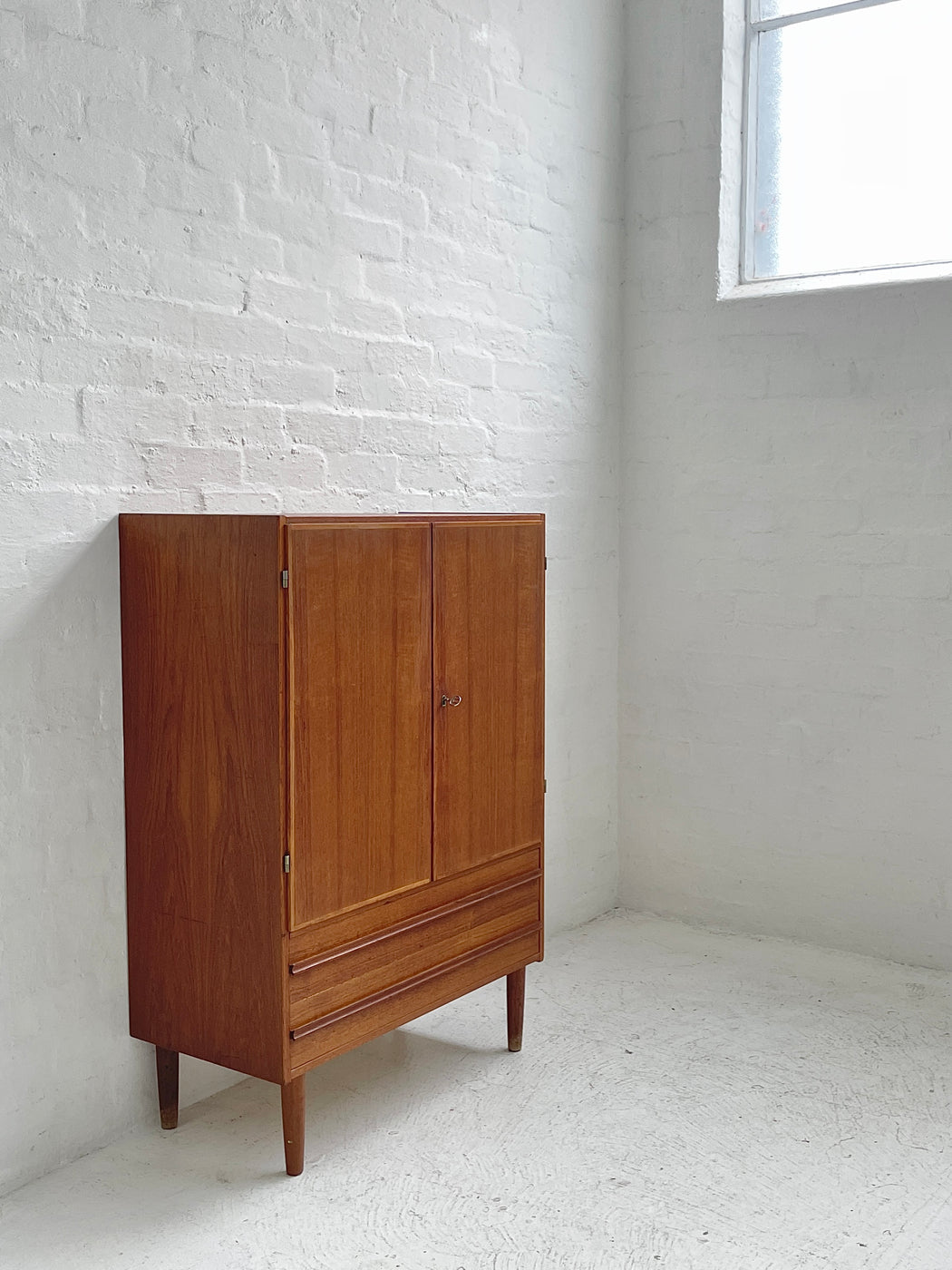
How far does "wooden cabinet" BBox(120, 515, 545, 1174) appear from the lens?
235cm

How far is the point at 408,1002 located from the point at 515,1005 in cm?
46

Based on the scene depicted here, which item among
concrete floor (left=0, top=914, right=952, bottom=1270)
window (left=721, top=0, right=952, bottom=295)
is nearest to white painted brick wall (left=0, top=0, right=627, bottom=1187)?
concrete floor (left=0, top=914, right=952, bottom=1270)

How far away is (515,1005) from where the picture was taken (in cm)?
303

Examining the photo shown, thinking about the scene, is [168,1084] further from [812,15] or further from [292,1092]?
[812,15]

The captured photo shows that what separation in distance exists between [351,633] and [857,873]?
206cm

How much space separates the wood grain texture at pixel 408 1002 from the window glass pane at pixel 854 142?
2272 millimetres

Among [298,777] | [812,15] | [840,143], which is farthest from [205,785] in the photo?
[812,15]

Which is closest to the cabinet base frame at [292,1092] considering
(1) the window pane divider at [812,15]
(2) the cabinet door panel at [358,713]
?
(2) the cabinet door panel at [358,713]

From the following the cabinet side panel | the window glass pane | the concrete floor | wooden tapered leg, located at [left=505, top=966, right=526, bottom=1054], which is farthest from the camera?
the window glass pane

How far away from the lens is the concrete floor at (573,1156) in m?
2.22

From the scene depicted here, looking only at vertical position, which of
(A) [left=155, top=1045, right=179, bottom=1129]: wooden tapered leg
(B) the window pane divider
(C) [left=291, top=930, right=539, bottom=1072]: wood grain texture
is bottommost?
(A) [left=155, top=1045, right=179, bottom=1129]: wooden tapered leg

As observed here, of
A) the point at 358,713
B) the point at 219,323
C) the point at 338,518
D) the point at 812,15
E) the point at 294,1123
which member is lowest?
the point at 294,1123

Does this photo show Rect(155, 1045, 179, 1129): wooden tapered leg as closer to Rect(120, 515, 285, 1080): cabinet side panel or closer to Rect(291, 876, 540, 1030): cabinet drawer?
Rect(120, 515, 285, 1080): cabinet side panel

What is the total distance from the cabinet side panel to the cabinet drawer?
0.28 feet
